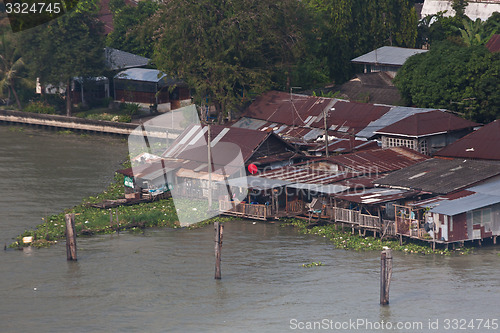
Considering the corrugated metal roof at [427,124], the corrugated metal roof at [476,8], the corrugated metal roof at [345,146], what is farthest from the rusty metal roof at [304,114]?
the corrugated metal roof at [476,8]

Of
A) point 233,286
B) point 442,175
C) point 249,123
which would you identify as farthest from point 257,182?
point 249,123

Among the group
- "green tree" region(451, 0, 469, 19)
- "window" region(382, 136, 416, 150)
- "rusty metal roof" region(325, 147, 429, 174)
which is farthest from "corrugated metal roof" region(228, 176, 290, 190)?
"green tree" region(451, 0, 469, 19)

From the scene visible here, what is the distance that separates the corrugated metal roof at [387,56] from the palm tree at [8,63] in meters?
29.8

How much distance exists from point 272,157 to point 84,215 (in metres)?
11.4

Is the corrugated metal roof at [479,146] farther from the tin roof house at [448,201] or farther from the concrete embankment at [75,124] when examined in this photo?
the concrete embankment at [75,124]

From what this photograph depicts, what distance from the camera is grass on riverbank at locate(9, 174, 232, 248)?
42.9m

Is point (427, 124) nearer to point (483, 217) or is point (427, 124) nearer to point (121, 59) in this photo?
point (483, 217)

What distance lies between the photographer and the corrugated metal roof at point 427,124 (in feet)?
166

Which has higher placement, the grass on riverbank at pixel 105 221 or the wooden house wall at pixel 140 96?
the wooden house wall at pixel 140 96

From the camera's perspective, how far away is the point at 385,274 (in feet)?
108

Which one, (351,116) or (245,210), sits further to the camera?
(351,116)

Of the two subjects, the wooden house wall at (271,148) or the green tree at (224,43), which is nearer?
the wooden house wall at (271,148)

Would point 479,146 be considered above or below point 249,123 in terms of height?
below

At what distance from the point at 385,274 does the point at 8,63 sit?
173 ft
